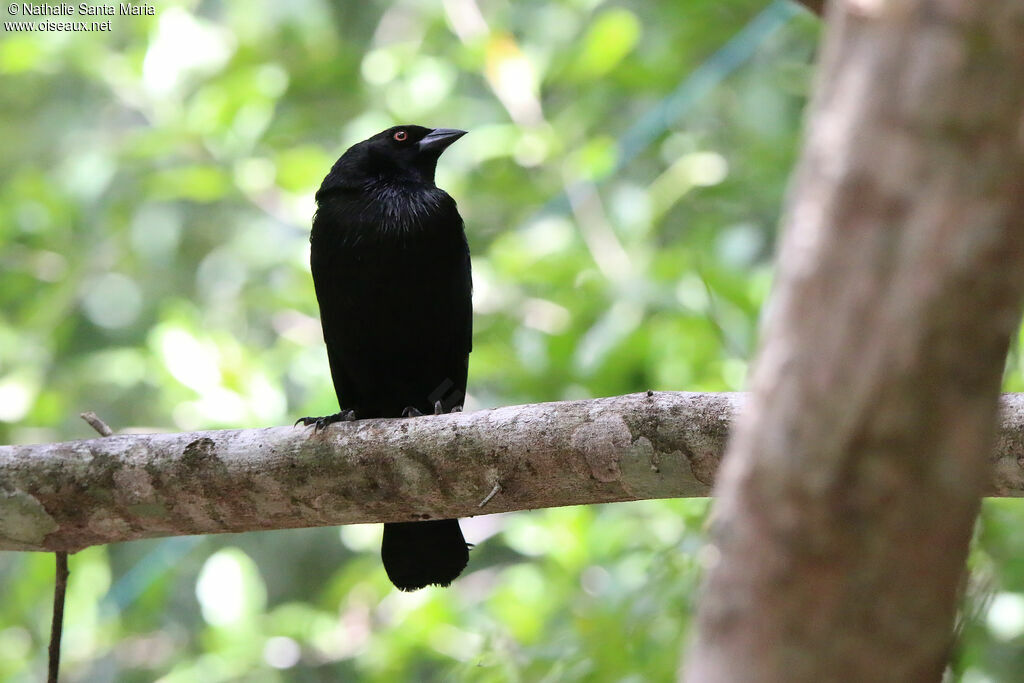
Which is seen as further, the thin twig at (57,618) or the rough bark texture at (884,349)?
the thin twig at (57,618)

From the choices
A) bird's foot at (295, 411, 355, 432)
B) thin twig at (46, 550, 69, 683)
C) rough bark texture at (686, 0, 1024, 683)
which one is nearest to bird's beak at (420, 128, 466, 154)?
bird's foot at (295, 411, 355, 432)

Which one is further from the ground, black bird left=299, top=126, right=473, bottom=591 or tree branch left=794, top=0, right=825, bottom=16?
black bird left=299, top=126, right=473, bottom=591

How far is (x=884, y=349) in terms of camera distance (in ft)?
3.28

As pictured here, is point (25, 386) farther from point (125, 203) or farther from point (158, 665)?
point (158, 665)

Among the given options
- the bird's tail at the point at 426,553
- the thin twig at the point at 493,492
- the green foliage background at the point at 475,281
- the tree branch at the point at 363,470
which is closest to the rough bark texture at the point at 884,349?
the tree branch at the point at 363,470

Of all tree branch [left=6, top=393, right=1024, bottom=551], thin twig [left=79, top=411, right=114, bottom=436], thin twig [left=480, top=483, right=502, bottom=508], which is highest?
thin twig [left=79, top=411, right=114, bottom=436]

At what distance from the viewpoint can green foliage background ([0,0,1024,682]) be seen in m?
4.36

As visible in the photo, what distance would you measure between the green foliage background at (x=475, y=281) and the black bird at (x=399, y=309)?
0.39 metres

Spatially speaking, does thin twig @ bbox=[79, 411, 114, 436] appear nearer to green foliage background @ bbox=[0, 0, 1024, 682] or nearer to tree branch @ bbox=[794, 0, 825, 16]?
green foliage background @ bbox=[0, 0, 1024, 682]

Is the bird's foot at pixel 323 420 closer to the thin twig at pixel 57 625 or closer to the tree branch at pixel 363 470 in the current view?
the tree branch at pixel 363 470

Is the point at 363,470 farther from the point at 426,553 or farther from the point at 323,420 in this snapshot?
the point at 426,553

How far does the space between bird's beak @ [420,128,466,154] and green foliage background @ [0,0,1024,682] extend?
715 millimetres

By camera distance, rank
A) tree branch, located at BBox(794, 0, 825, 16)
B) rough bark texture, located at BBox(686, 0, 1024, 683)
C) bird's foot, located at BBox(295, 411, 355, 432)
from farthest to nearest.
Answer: bird's foot, located at BBox(295, 411, 355, 432) < tree branch, located at BBox(794, 0, 825, 16) < rough bark texture, located at BBox(686, 0, 1024, 683)

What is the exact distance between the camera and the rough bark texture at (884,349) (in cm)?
99
